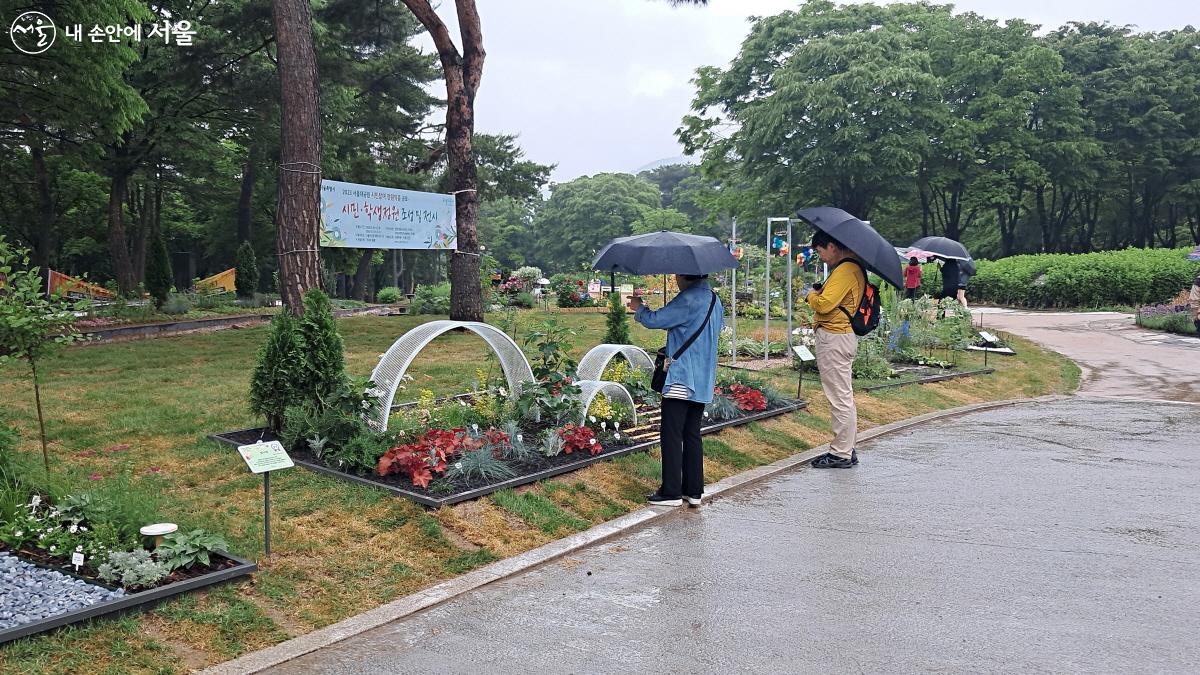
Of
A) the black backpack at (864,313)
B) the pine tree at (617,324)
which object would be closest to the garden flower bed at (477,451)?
the black backpack at (864,313)

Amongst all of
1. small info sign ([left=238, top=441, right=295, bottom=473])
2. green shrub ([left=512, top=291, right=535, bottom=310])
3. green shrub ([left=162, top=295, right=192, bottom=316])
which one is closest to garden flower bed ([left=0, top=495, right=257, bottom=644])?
small info sign ([left=238, top=441, right=295, bottom=473])

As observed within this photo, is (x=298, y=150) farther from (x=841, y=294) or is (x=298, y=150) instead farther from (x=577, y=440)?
(x=841, y=294)

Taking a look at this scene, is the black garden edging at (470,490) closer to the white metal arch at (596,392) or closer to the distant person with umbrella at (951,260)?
the white metal arch at (596,392)

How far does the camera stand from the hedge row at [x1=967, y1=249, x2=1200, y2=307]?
28797 millimetres

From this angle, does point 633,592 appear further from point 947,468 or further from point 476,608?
point 947,468

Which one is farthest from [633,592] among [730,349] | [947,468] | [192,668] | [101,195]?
[101,195]

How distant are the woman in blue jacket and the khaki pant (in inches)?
72.2

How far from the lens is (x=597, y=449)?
701cm

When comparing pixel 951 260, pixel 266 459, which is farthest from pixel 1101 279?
pixel 266 459

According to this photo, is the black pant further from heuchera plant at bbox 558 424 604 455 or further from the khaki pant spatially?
the khaki pant

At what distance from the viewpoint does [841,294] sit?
7473mm

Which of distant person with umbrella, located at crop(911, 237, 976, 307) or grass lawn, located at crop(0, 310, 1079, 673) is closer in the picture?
grass lawn, located at crop(0, 310, 1079, 673)

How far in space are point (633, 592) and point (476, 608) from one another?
860 mm

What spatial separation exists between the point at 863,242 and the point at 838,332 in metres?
0.85
